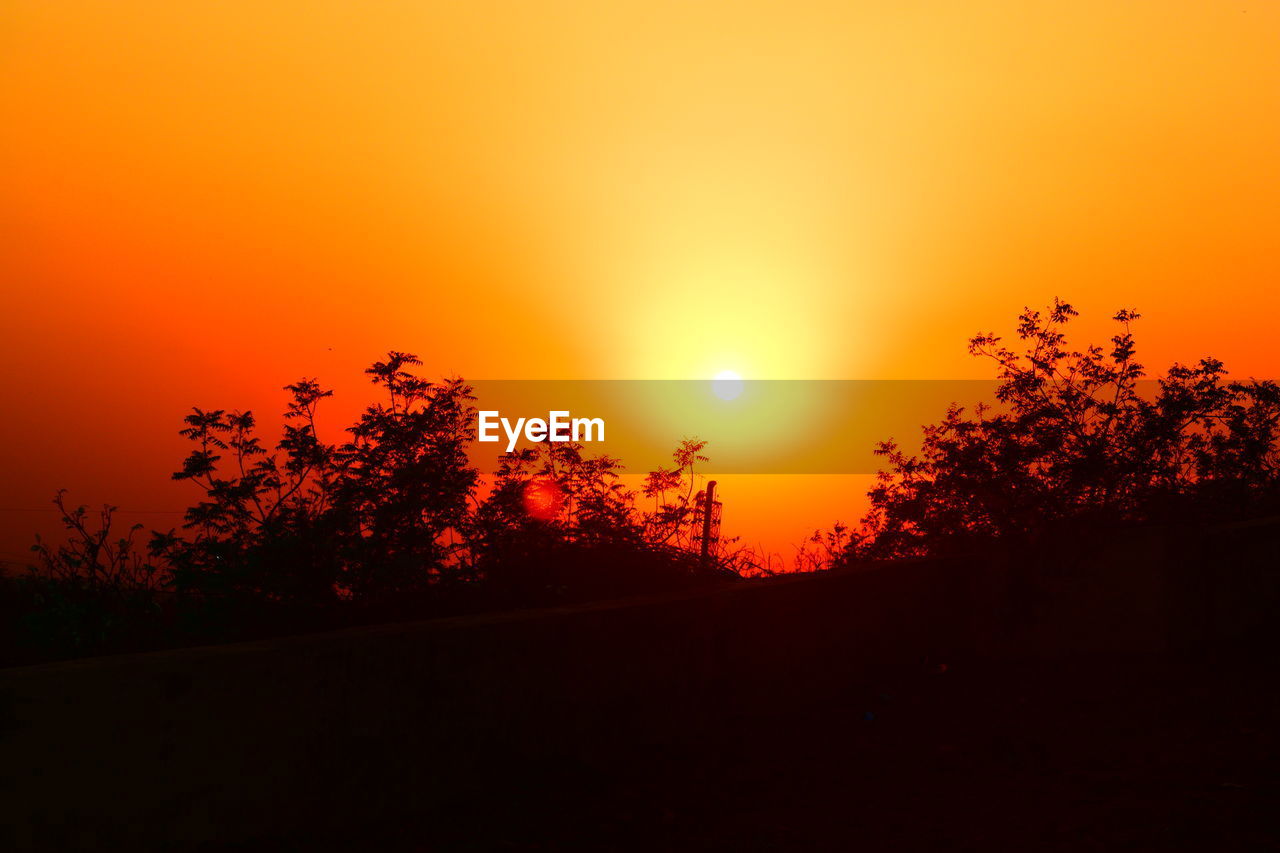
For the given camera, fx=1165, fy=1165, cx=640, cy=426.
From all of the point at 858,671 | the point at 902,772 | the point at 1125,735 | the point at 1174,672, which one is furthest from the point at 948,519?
the point at 902,772

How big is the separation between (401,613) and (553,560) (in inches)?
57.3

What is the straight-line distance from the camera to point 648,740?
239 inches

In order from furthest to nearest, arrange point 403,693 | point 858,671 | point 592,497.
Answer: point 592,497 → point 858,671 → point 403,693

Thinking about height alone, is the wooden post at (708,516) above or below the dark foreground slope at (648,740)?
above

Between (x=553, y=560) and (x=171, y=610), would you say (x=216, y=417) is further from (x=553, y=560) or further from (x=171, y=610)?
(x=553, y=560)

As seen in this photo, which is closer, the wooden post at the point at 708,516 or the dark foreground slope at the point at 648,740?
the dark foreground slope at the point at 648,740

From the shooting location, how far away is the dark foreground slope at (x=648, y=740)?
13.4ft

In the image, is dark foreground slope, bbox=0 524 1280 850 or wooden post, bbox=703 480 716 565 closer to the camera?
dark foreground slope, bbox=0 524 1280 850

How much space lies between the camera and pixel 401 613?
6.79 meters

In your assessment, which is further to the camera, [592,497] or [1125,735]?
[592,497]

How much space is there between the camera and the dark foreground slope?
4.09m

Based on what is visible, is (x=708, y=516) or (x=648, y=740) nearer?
(x=648, y=740)

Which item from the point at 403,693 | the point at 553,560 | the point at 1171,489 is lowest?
the point at 403,693

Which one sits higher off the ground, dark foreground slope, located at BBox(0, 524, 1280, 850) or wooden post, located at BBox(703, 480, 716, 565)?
wooden post, located at BBox(703, 480, 716, 565)
